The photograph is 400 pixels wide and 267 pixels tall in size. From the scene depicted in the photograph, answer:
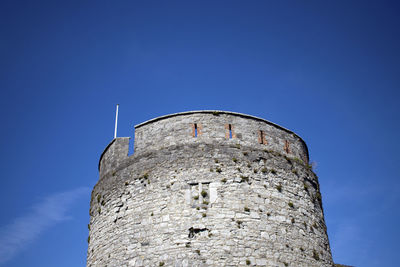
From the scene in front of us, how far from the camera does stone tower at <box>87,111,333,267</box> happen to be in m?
12.1

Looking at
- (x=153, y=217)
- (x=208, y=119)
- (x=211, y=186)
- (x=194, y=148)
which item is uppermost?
(x=208, y=119)

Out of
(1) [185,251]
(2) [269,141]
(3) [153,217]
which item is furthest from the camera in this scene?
(2) [269,141]

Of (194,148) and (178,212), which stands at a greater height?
(194,148)

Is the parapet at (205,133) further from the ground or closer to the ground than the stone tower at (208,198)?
further from the ground

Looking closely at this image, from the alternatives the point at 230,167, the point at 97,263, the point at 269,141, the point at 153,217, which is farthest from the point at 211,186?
the point at 97,263

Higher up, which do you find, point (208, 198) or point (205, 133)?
point (205, 133)

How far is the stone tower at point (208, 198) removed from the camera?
39.6 feet

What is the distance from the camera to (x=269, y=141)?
48.1 ft

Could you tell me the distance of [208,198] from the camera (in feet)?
41.8

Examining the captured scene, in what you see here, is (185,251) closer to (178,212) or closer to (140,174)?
(178,212)

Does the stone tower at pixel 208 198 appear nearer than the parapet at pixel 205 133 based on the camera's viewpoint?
Yes

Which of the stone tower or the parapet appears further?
the parapet

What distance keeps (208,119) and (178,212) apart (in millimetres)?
3348

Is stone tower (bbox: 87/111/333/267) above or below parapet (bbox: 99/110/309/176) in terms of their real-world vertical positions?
below
